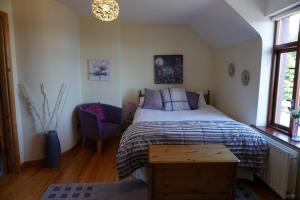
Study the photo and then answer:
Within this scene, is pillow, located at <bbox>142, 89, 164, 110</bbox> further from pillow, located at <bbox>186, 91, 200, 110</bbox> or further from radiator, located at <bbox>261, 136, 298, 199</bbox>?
radiator, located at <bbox>261, 136, 298, 199</bbox>

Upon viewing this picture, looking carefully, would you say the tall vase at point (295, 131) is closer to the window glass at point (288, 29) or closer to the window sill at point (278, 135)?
the window sill at point (278, 135)

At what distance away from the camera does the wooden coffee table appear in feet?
6.26

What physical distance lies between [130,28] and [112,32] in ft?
1.60

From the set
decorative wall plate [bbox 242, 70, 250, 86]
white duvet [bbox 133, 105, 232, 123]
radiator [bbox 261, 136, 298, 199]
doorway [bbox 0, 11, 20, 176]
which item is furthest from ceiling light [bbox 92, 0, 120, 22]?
radiator [bbox 261, 136, 298, 199]

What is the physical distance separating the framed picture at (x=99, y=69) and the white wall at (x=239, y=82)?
2214 mm

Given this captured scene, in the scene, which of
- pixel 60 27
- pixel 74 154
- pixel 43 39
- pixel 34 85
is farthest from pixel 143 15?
pixel 74 154

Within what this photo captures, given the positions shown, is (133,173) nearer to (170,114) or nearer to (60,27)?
(170,114)

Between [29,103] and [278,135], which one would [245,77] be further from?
[29,103]

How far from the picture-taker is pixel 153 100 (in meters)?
3.85

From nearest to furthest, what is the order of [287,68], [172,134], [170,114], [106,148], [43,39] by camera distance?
[172,134] → [287,68] → [43,39] → [170,114] → [106,148]

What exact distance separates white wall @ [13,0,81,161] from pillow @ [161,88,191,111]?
168 centimetres

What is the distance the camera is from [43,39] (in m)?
2.87

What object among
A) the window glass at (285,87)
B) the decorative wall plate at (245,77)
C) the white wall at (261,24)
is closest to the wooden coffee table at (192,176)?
the window glass at (285,87)

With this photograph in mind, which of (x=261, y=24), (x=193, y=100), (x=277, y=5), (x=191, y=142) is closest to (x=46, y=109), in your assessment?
(x=191, y=142)
